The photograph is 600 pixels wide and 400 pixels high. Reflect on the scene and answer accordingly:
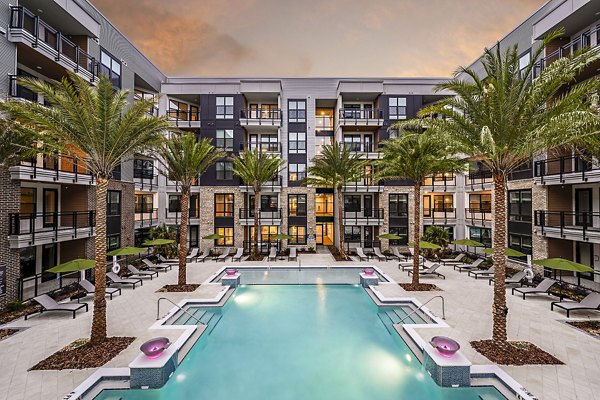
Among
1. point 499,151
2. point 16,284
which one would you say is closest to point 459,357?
point 499,151

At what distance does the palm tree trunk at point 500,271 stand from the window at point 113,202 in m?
23.6

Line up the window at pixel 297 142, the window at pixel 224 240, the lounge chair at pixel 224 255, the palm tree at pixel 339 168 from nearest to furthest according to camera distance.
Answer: the palm tree at pixel 339 168, the lounge chair at pixel 224 255, the window at pixel 224 240, the window at pixel 297 142

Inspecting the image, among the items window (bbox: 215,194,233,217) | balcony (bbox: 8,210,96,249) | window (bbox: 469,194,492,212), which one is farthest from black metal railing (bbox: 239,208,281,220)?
window (bbox: 469,194,492,212)

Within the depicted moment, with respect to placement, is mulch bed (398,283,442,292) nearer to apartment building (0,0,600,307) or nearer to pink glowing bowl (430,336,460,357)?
pink glowing bowl (430,336,460,357)

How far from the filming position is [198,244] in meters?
27.4

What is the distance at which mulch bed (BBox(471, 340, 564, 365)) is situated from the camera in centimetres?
805

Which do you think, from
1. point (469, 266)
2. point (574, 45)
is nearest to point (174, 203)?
point (469, 266)

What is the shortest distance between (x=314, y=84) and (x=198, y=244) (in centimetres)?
2116

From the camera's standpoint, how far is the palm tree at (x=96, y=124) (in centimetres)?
872

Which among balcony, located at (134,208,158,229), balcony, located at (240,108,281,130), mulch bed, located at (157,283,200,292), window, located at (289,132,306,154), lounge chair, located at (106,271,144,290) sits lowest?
mulch bed, located at (157,283,200,292)

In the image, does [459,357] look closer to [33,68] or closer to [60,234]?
[60,234]

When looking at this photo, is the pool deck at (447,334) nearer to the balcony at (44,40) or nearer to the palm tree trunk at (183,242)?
the palm tree trunk at (183,242)

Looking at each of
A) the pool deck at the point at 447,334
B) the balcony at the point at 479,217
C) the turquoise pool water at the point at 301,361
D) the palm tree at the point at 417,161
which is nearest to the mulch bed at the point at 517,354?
the pool deck at the point at 447,334

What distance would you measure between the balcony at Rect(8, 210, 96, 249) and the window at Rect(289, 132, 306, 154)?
18403 mm
